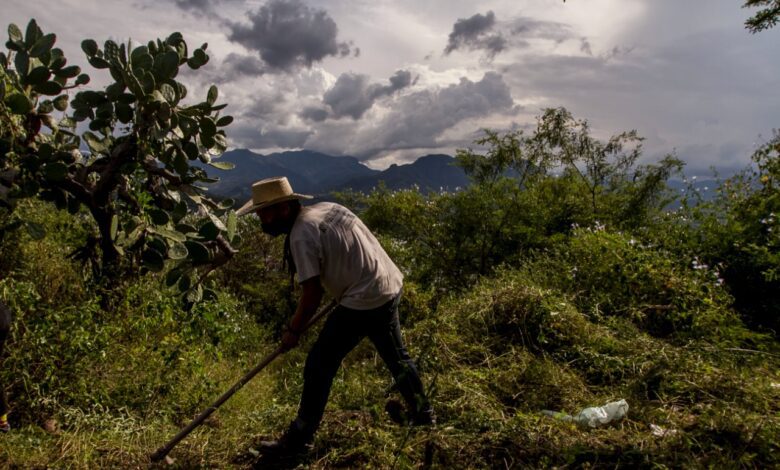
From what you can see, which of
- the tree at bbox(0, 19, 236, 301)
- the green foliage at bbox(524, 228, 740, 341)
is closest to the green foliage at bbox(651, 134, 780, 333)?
the green foliage at bbox(524, 228, 740, 341)

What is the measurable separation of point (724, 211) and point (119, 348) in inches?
335

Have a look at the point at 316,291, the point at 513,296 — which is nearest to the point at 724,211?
the point at 513,296

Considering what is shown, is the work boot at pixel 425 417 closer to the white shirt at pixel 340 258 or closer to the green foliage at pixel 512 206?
the white shirt at pixel 340 258

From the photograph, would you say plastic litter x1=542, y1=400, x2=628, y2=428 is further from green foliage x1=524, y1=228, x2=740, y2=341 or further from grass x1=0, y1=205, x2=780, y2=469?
green foliage x1=524, y1=228, x2=740, y2=341

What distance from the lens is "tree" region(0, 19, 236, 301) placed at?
276 cm

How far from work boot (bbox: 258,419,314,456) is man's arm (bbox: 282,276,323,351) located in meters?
0.57

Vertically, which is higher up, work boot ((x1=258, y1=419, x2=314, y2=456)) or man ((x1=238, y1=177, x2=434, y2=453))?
man ((x1=238, y1=177, x2=434, y2=453))

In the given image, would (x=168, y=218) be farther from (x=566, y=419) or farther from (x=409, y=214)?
(x=409, y=214)

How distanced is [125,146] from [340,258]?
61.3 inches

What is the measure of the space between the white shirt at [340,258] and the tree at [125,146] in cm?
57

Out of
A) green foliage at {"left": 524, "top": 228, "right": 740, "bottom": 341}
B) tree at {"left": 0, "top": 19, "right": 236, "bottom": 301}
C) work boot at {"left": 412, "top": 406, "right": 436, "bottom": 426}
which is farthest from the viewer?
green foliage at {"left": 524, "top": 228, "right": 740, "bottom": 341}

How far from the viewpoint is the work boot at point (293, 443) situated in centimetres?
320

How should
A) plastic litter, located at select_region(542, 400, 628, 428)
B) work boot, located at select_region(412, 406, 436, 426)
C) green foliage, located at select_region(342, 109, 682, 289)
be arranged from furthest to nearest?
1. green foliage, located at select_region(342, 109, 682, 289)
2. plastic litter, located at select_region(542, 400, 628, 428)
3. work boot, located at select_region(412, 406, 436, 426)

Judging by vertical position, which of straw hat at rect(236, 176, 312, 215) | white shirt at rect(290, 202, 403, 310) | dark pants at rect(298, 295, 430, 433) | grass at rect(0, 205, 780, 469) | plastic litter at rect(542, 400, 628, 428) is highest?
straw hat at rect(236, 176, 312, 215)
